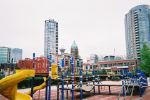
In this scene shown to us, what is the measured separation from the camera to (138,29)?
14050 centimetres

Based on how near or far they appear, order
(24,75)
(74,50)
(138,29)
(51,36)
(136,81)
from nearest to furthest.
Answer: (24,75)
(136,81)
(74,50)
(138,29)
(51,36)

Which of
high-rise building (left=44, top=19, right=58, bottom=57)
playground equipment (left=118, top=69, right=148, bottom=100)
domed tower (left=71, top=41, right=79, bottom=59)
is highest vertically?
high-rise building (left=44, top=19, right=58, bottom=57)

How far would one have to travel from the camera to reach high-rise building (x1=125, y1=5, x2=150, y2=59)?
454 feet

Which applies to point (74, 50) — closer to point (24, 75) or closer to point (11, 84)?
point (24, 75)

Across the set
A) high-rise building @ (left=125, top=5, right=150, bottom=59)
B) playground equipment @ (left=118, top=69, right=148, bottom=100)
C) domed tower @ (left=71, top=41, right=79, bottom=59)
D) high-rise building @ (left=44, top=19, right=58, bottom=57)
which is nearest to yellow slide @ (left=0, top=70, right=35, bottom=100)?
playground equipment @ (left=118, top=69, right=148, bottom=100)

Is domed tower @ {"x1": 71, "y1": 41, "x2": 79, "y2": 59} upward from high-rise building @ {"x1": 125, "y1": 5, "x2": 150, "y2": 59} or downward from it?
downward

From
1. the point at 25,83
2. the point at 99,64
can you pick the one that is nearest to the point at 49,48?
the point at 99,64

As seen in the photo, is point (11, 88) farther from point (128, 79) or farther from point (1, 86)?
point (128, 79)

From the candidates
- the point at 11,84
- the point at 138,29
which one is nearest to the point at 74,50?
the point at 138,29

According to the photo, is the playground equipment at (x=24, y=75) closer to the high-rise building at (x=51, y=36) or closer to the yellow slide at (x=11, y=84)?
the yellow slide at (x=11, y=84)

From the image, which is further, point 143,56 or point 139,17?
point 139,17

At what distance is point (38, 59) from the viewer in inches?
421

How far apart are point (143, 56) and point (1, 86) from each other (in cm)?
4170

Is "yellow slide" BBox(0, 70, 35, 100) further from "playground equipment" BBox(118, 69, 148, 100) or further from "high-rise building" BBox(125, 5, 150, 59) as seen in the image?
"high-rise building" BBox(125, 5, 150, 59)
